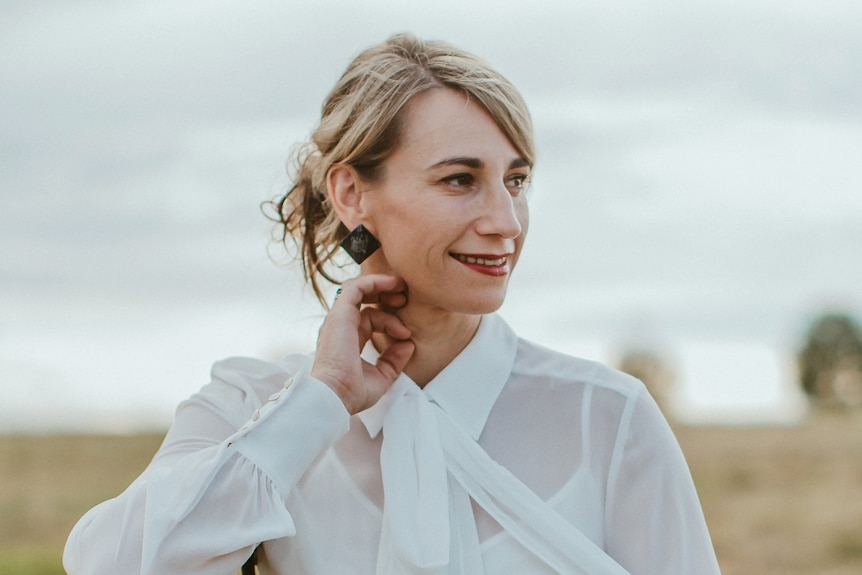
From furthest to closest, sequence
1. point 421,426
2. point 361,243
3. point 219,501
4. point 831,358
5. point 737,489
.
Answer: point 831,358 → point 737,489 → point 361,243 → point 421,426 → point 219,501

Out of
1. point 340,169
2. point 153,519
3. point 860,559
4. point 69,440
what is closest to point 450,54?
point 340,169

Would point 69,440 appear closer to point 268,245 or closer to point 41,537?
point 41,537

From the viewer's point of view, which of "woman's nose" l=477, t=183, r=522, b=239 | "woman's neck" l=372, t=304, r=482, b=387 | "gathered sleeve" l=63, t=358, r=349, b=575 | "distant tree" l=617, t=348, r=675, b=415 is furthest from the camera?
"distant tree" l=617, t=348, r=675, b=415

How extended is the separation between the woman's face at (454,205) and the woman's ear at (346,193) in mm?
150

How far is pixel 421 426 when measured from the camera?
2.97 meters

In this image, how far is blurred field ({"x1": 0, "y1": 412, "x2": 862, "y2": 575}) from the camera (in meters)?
18.4

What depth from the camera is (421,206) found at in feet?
9.48

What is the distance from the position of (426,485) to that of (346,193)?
0.79 m

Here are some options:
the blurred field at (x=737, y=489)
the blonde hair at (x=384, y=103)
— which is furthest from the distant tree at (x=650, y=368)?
the blonde hair at (x=384, y=103)

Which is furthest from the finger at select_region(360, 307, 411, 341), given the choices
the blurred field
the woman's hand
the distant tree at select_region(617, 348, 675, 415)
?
the distant tree at select_region(617, 348, 675, 415)

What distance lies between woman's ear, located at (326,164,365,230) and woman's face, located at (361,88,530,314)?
15cm

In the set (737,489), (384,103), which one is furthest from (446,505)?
(737,489)

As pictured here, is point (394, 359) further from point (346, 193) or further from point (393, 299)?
point (346, 193)

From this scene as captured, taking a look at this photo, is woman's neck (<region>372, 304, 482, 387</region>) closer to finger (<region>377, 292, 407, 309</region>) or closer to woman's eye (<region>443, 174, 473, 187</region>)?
finger (<region>377, 292, 407, 309</region>)
